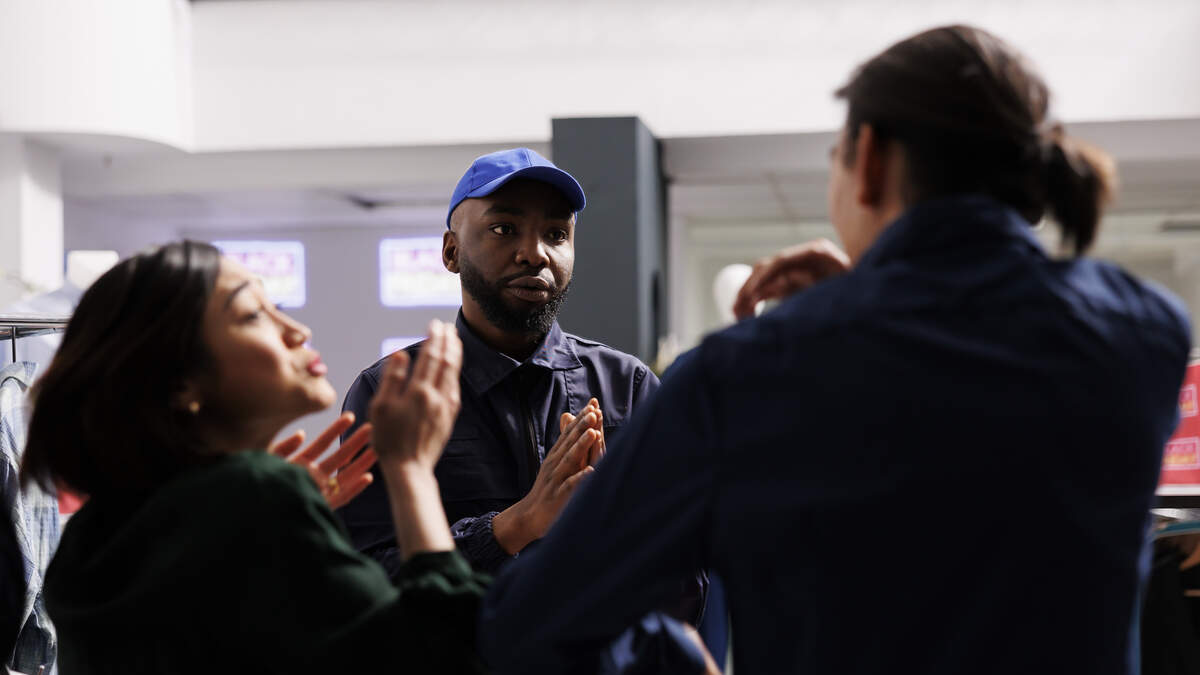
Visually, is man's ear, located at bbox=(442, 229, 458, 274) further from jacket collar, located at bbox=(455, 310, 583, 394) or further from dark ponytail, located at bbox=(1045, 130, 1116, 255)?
dark ponytail, located at bbox=(1045, 130, 1116, 255)

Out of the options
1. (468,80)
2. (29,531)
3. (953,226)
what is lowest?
(29,531)

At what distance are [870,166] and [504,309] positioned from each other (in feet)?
3.40

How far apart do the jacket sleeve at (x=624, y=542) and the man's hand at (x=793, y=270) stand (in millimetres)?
274

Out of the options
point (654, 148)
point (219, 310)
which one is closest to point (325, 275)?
point (654, 148)

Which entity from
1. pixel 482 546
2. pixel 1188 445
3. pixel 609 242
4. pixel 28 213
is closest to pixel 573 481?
pixel 482 546

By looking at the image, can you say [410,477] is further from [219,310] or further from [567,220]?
[567,220]

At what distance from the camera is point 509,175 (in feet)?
6.31

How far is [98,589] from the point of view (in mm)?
1091

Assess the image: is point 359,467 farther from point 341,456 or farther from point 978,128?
point 978,128

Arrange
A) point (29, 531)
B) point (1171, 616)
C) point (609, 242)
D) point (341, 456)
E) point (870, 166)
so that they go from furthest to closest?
point (609, 242) < point (1171, 616) < point (29, 531) < point (341, 456) < point (870, 166)

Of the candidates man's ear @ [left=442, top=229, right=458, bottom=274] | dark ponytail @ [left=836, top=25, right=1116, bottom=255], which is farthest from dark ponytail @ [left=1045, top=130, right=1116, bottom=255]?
man's ear @ [left=442, top=229, right=458, bottom=274]

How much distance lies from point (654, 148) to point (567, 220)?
5981mm

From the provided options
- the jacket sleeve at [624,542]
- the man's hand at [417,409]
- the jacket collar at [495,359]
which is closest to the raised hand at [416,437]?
the man's hand at [417,409]

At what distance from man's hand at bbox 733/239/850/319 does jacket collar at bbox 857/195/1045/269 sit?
274 mm
